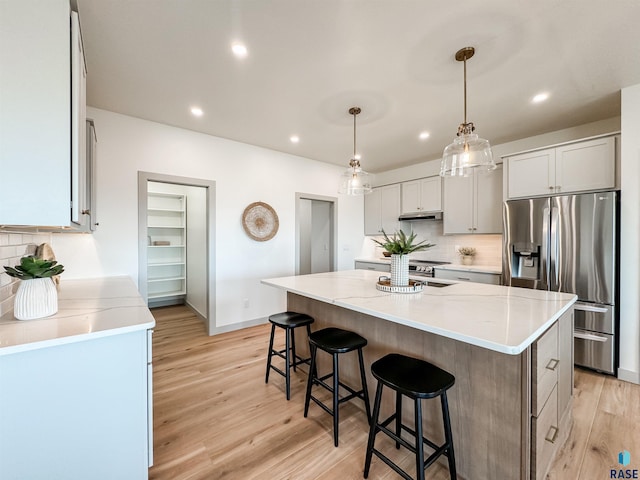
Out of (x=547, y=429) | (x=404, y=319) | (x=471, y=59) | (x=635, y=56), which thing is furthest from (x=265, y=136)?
(x=547, y=429)

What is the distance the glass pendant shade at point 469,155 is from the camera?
6.43ft

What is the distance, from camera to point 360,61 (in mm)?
2037

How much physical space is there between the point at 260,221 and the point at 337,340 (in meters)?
2.47

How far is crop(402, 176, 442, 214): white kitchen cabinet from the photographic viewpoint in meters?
4.31

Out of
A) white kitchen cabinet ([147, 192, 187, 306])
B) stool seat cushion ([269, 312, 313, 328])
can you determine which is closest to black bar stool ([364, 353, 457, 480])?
stool seat cushion ([269, 312, 313, 328])

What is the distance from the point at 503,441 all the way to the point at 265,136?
3.61m

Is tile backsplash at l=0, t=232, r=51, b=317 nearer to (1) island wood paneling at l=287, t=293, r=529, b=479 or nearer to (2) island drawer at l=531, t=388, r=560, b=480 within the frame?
(1) island wood paneling at l=287, t=293, r=529, b=479

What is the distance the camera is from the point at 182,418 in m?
1.95

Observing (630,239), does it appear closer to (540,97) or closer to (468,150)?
(540,97)

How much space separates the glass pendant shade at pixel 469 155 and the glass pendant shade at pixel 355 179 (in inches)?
34.9

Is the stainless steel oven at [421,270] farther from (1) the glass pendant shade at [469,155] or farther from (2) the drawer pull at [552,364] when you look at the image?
(2) the drawer pull at [552,364]

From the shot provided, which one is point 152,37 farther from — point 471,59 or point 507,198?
point 507,198

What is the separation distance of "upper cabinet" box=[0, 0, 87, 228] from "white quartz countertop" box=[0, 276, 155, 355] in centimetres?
45

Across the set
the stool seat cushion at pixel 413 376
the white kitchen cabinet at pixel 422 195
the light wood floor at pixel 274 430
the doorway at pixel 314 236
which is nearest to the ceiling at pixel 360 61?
the white kitchen cabinet at pixel 422 195
